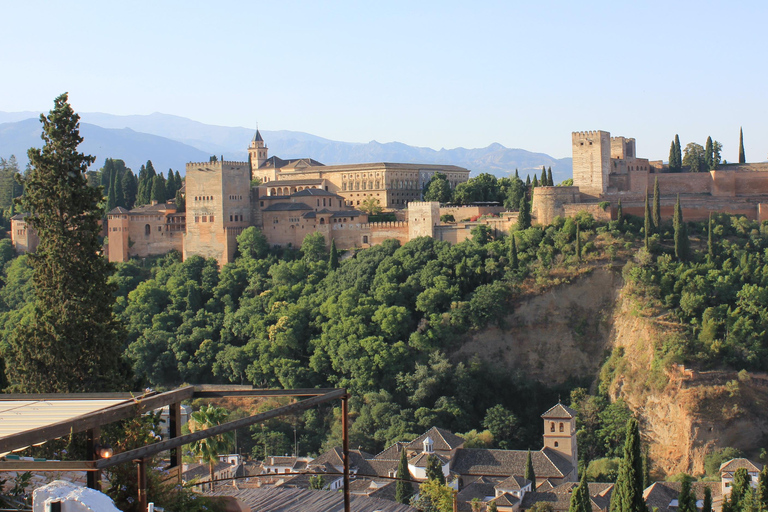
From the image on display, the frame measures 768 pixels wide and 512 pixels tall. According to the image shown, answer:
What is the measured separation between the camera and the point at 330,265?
50.5m

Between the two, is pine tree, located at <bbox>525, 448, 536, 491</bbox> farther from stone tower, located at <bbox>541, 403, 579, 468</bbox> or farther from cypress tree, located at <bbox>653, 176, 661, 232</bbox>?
cypress tree, located at <bbox>653, 176, 661, 232</bbox>

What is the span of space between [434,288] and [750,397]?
1502cm

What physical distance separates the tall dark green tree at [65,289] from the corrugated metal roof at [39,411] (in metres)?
8.45

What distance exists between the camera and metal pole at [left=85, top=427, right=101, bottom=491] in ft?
26.4

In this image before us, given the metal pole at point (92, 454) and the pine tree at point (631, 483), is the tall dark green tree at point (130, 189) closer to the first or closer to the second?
the pine tree at point (631, 483)

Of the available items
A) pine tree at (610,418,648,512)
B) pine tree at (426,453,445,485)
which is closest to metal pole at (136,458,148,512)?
pine tree at (610,418,648,512)

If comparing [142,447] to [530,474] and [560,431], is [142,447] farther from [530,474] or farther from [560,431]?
[560,431]

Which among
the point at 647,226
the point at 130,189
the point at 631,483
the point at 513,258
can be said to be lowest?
the point at 631,483

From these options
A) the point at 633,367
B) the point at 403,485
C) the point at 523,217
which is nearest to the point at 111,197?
the point at 523,217

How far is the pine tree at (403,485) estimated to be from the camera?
32.2 m

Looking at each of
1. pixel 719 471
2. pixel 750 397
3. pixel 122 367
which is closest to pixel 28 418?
pixel 122 367

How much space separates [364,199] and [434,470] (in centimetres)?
2816

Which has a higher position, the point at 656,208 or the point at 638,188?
the point at 638,188

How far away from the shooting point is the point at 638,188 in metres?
50.0
